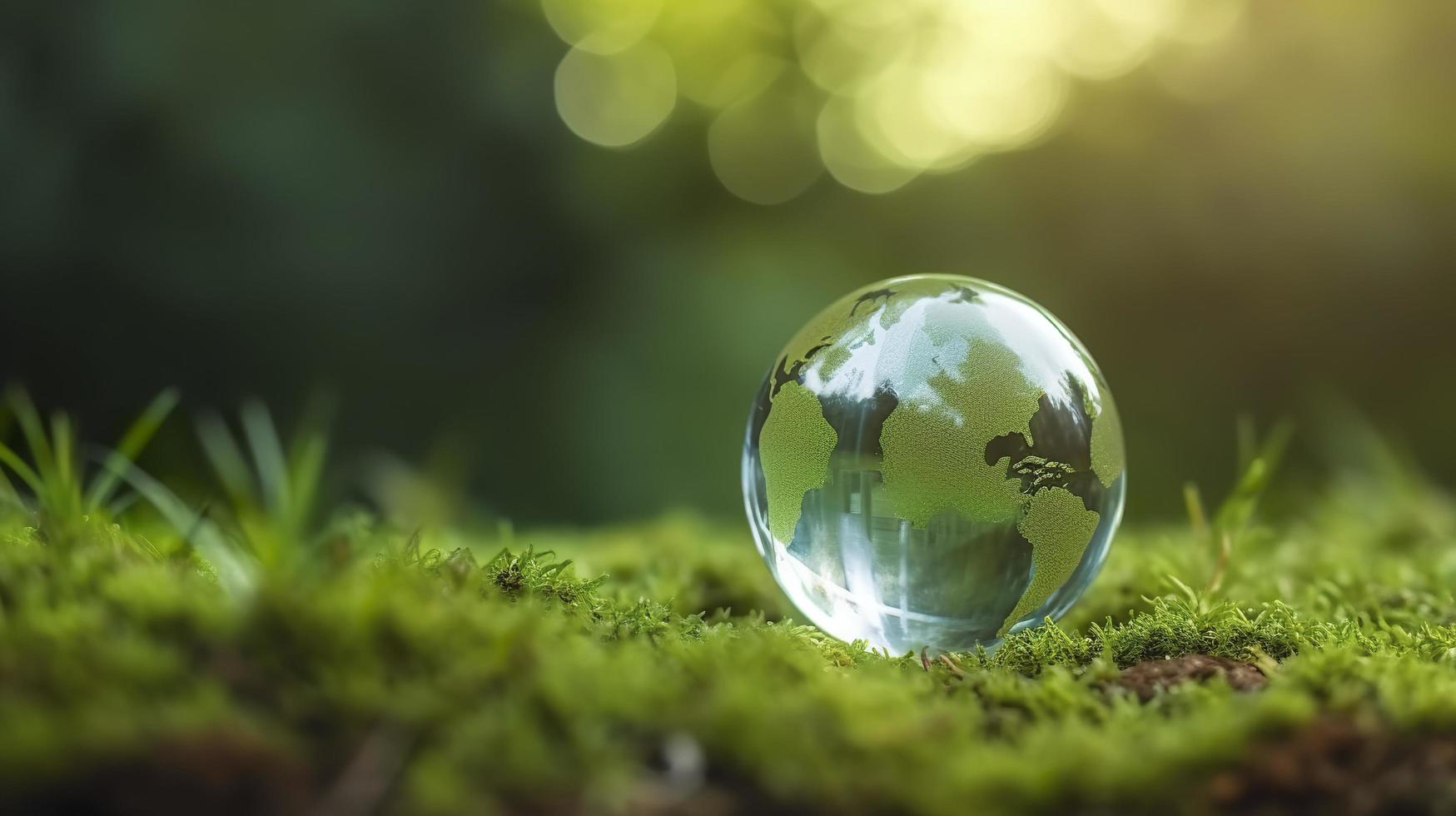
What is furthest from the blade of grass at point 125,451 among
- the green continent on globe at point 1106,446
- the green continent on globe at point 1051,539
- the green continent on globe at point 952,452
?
the green continent on globe at point 1106,446

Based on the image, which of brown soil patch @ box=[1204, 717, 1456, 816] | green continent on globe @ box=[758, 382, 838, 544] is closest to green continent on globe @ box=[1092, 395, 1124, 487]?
green continent on globe @ box=[758, 382, 838, 544]

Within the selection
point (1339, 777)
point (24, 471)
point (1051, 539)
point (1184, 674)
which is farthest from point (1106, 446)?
point (24, 471)

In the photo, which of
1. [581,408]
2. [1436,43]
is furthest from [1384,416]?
[581,408]

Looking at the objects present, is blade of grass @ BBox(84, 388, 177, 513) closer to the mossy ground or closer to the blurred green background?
the mossy ground

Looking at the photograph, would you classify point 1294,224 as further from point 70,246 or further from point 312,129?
point 70,246

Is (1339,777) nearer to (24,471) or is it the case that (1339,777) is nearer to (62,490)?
(62,490)

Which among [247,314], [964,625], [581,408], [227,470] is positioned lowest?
[964,625]
